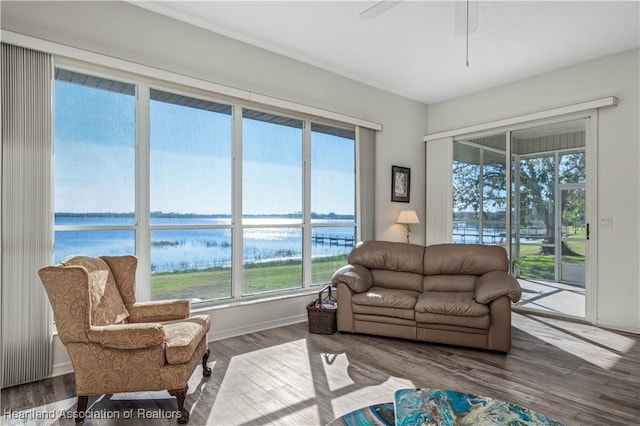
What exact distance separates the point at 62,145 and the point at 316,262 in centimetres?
296

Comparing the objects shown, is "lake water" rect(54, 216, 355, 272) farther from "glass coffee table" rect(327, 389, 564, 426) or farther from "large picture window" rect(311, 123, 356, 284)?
"glass coffee table" rect(327, 389, 564, 426)

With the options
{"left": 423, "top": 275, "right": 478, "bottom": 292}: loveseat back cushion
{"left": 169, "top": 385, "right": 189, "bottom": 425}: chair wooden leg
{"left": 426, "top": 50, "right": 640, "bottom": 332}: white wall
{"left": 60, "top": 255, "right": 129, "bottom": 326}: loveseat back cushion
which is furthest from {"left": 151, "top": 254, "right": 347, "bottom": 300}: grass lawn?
{"left": 426, "top": 50, "right": 640, "bottom": 332}: white wall

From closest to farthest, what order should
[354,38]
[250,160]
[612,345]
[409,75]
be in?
[612,345] → [354,38] → [250,160] → [409,75]

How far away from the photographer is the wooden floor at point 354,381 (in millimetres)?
2275

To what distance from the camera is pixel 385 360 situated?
312 cm

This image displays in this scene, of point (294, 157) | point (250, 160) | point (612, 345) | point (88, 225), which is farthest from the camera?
point (294, 157)

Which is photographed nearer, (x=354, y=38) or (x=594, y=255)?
(x=354, y=38)

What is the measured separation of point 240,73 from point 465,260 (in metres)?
3.22

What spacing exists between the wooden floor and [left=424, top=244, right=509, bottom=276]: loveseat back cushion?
776mm

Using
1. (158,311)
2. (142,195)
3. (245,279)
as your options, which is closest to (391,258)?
(245,279)

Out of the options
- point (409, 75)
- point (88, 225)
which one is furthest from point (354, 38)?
point (88, 225)

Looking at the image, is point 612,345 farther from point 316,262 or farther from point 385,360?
point 316,262

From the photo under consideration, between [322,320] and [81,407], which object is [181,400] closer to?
[81,407]

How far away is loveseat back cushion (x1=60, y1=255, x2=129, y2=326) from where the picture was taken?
93.5 inches
